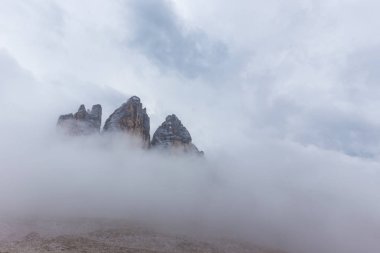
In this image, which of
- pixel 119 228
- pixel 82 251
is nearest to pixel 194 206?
pixel 119 228

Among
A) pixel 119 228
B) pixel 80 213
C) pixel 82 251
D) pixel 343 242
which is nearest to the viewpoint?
pixel 82 251

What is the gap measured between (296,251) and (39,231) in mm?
78287

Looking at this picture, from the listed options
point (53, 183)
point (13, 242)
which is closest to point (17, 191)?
point (53, 183)

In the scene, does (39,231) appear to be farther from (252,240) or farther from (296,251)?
(296,251)

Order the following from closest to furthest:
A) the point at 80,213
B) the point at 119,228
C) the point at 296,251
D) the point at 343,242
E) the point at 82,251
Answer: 1. the point at 82,251
2. the point at 119,228
3. the point at 296,251
4. the point at 80,213
5. the point at 343,242

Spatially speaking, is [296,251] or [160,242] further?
[296,251]

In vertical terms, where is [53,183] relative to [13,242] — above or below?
above

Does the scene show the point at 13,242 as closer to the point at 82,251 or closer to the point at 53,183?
the point at 82,251

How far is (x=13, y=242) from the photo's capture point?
90.6 metres

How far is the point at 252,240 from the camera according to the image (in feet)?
440

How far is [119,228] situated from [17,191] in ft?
240

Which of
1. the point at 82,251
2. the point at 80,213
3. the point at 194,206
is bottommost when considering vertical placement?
the point at 82,251

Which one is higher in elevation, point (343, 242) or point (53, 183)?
point (53, 183)

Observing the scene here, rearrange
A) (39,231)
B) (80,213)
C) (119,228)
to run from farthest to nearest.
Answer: (80,213), (119,228), (39,231)
